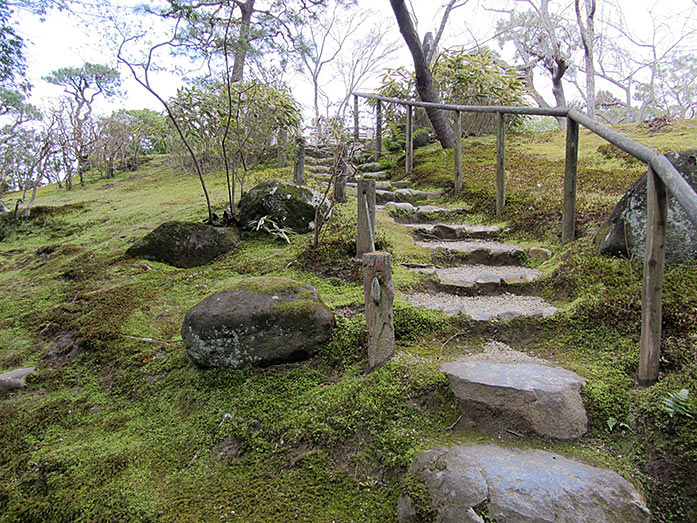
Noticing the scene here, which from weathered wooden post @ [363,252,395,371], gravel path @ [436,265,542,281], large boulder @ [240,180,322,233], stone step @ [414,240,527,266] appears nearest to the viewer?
weathered wooden post @ [363,252,395,371]

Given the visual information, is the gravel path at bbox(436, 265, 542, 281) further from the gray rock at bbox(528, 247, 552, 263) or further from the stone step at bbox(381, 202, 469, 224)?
the stone step at bbox(381, 202, 469, 224)

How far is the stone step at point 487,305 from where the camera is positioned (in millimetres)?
2719

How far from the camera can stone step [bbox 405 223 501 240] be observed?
449 centimetres

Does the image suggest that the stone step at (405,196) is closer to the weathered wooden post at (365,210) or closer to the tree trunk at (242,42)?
the weathered wooden post at (365,210)

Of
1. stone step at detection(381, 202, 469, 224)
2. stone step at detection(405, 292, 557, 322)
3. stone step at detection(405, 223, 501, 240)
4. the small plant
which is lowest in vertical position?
the small plant

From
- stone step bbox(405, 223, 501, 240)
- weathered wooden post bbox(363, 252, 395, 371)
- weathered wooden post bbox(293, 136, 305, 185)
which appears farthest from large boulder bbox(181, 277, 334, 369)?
weathered wooden post bbox(293, 136, 305, 185)

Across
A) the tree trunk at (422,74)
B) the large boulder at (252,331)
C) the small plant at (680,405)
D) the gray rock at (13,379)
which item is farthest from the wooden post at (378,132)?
the small plant at (680,405)

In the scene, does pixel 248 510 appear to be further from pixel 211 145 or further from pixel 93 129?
pixel 93 129

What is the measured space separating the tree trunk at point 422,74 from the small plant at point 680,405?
6757mm

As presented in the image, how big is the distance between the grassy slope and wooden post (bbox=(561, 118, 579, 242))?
16 cm

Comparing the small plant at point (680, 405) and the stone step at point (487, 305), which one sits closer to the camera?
the small plant at point (680, 405)

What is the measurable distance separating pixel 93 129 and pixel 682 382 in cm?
1486

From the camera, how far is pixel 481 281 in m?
3.33

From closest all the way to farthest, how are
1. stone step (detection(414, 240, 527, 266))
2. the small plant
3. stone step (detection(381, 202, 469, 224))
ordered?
the small plant
stone step (detection(414, 240, 527, 266))
stone step (detection(381, 202, 469, 224))
